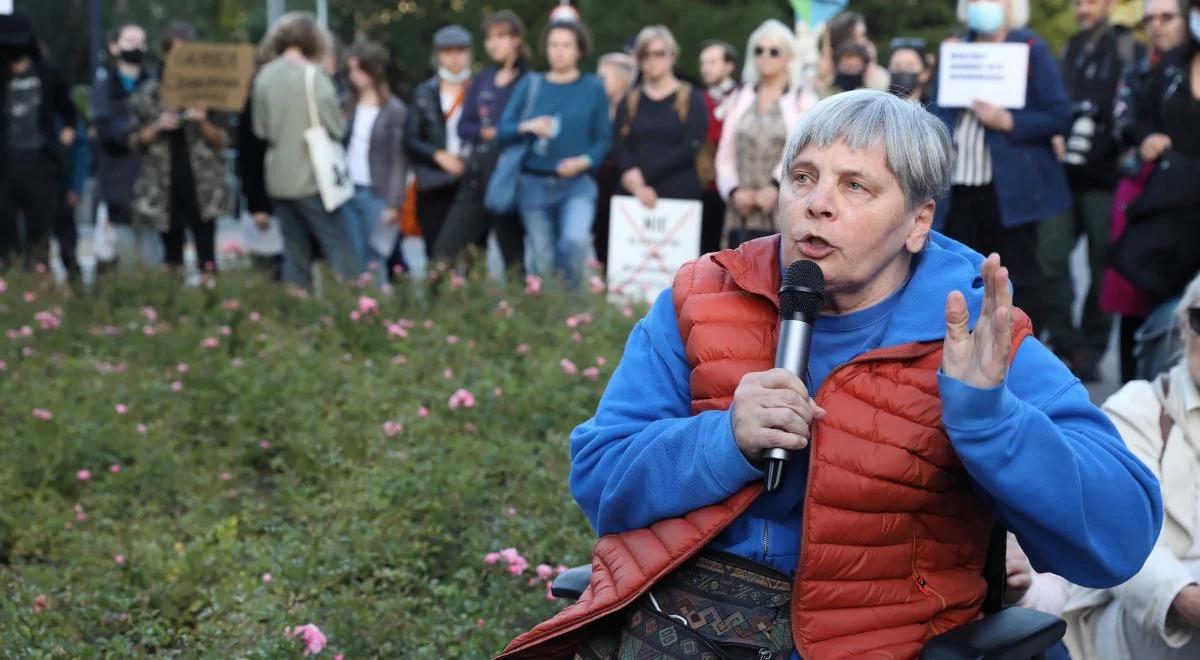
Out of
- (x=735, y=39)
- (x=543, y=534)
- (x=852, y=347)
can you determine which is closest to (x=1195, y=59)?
(x=543, y=534)

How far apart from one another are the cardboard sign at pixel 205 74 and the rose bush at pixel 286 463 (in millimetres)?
1666

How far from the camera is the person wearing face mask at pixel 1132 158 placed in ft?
28.1

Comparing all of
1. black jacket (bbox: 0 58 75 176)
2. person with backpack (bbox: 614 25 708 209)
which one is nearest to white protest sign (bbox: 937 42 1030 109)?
person with backpack (bbox: 614 25 708 209)

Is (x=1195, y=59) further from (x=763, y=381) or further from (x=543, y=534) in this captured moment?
(x=763, y=381)

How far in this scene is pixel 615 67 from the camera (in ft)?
44.5

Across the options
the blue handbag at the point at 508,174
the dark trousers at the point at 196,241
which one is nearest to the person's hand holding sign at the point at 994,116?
the blue handbag at the point at 508,174

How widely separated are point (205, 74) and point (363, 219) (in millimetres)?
1597

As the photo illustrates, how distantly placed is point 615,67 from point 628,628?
34.6ft

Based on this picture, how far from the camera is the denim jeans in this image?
1169cm

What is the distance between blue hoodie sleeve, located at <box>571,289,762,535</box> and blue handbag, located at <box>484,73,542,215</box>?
288 inches

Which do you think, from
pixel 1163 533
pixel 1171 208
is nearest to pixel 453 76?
pixel 1171 208

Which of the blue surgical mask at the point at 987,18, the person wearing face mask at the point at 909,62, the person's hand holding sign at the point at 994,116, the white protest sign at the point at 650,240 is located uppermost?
the blue surgical mask at the point at 987,18

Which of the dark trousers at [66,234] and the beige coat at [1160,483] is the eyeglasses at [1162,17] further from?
the dark trousers at [66,234]

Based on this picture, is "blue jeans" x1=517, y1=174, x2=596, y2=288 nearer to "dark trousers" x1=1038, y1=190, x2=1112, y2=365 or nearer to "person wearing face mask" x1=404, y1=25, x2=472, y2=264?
"person wearing face mask" x1=404, y1=25, x2=472, y2=264
